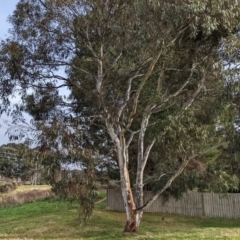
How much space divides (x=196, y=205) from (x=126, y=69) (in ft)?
36.7

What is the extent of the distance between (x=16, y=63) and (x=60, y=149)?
4284 millimetres

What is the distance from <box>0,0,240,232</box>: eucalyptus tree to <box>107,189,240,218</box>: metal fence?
7.05 m

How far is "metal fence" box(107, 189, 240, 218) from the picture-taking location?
2005cm

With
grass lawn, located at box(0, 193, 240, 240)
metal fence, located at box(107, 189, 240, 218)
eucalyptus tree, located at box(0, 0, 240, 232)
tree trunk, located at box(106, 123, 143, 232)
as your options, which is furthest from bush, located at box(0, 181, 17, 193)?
tree trunk, located at box(106, 123, 143, 232)

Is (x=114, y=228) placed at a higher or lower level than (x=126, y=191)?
lower

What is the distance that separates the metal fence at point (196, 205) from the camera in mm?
20047

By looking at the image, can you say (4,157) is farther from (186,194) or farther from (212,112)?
(186,194)

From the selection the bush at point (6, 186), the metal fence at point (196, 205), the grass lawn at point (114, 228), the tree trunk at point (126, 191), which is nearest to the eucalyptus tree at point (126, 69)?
the tree trunk at point (126, 191)

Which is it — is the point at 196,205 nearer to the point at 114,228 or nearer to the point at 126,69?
the point at 114,228

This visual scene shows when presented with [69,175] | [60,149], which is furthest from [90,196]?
[60,149]

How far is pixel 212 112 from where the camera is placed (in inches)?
499

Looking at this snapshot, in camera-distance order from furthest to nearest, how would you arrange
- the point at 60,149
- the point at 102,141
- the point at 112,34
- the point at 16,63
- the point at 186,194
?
the point at 186,194, the point at 102,141, the point at 16,63, the point at 112,34, the point at 60,149

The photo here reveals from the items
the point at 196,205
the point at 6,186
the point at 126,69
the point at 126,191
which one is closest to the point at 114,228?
the point at 126,191

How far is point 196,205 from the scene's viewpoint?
2084 centimetres
